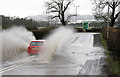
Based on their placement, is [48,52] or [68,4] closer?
[48,52]

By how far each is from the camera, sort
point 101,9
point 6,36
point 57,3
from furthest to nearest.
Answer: point 57,3 → point 101,9 → point 6,36

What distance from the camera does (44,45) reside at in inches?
682

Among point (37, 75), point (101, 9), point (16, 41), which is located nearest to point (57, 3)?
point (101, 9)

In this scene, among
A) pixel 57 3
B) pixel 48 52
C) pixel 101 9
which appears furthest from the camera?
pixel 57 3

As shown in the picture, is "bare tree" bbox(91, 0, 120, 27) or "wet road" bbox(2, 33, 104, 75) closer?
"wet road" bbox(2, 33, 104, 75)

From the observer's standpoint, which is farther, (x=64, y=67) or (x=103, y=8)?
(x=103, y=8)

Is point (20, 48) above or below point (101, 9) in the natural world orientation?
below

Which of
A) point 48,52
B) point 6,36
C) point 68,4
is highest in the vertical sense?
point 68,4

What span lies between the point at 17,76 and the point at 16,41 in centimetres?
1143

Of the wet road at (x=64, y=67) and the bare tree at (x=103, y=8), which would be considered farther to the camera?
the bare tree at (x=103, y=8)

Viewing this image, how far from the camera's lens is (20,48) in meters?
19.8

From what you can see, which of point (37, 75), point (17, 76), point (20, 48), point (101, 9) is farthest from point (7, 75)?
point (101, 9)

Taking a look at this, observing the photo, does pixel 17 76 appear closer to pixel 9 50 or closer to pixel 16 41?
pixel 9 50

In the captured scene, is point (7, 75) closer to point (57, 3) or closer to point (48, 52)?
point (48, 52)
